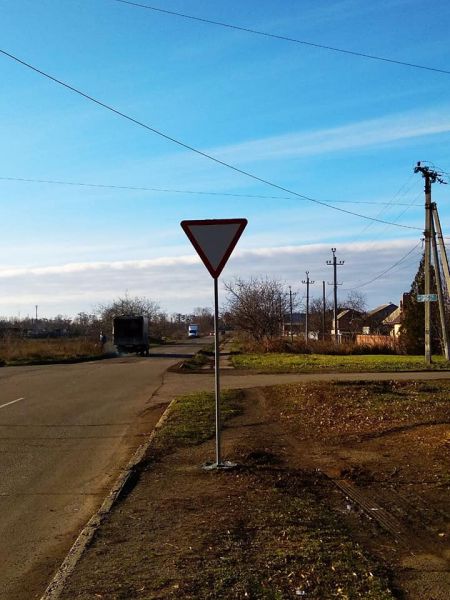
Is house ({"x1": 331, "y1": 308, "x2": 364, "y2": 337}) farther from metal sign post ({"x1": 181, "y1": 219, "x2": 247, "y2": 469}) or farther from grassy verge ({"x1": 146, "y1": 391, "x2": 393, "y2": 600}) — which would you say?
grassy verge ({"x1": 146, "y1": 391, "x2": 393, "y2": 600})

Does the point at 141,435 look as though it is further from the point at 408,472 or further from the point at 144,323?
the point at 144,323

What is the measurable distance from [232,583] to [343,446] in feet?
17.1

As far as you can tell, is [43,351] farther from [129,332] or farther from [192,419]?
[192,419]

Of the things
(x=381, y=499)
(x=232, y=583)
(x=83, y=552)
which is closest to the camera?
(x=232, y=583)

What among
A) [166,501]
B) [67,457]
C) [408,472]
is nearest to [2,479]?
[67,457]

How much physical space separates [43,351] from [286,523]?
38.2 metres

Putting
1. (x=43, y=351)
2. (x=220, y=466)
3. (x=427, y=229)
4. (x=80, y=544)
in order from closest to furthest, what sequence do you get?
(x=80, y=544) < (x=220, y=466) < (x=427, y=229) < (x=43, y=351)

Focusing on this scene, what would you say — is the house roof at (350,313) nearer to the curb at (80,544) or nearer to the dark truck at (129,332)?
the dark truck at (129,332)

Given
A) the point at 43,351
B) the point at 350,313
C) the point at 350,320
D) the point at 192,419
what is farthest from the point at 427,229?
the point at 350,313

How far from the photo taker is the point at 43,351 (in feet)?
136

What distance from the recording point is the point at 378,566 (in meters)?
4.38

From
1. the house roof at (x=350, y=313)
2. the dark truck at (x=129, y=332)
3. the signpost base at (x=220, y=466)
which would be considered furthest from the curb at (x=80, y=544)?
the house roof at (x=350, y=313)

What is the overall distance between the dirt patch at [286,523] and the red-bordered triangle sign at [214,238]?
2.37 m

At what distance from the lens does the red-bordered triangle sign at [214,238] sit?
294 inches
